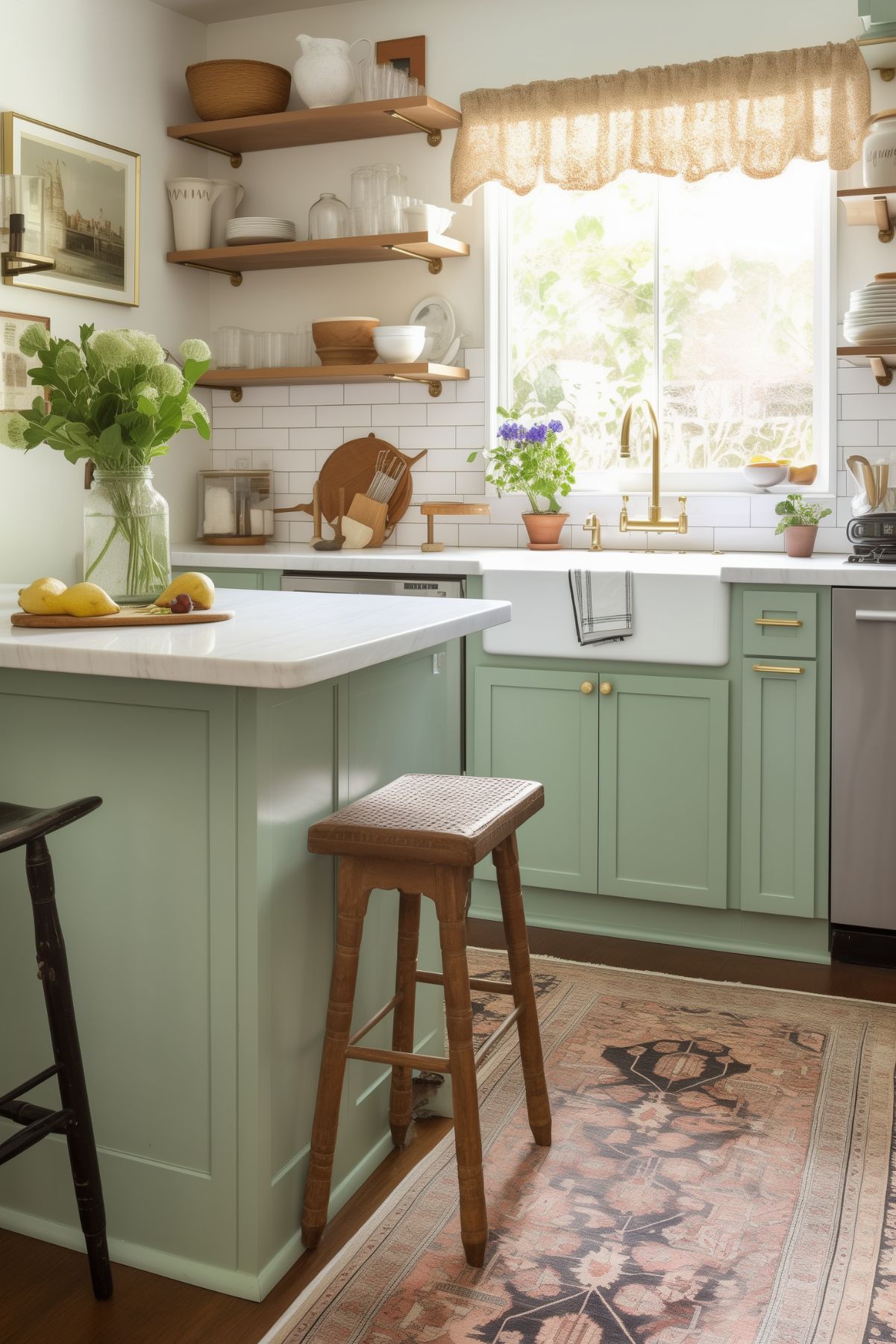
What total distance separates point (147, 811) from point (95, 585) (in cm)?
52

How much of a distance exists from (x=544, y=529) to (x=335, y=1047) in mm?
2539

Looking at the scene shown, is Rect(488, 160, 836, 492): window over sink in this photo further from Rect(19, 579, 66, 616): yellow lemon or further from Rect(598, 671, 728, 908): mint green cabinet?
Rect(19, 579, 66, 616): yellow lemon

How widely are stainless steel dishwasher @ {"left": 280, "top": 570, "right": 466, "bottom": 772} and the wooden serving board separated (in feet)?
4.48

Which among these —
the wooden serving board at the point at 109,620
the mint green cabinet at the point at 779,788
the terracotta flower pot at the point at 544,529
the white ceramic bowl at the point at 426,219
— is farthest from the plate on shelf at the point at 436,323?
the wooden serving board at the point at 109,620

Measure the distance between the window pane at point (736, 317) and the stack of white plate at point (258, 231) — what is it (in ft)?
4.36

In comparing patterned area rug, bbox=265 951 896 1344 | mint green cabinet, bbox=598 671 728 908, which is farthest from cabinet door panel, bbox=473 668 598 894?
patterned area rug, bbox=265 951 896 1344

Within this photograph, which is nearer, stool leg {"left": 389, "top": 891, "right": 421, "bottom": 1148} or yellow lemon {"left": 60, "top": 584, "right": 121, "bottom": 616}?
yellow lemon {"left": 60, "top": 584, "right": 121, "bottom": 616}

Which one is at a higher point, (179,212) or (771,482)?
(179,212)

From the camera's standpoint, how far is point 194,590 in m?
2.26

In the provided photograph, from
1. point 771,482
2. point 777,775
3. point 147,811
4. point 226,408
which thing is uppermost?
point 226,408

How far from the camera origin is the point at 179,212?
449cm

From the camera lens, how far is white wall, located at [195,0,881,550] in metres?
3.91

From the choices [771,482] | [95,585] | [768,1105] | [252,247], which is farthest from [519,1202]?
[252,247]

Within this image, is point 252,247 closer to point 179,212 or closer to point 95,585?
point 179,212
